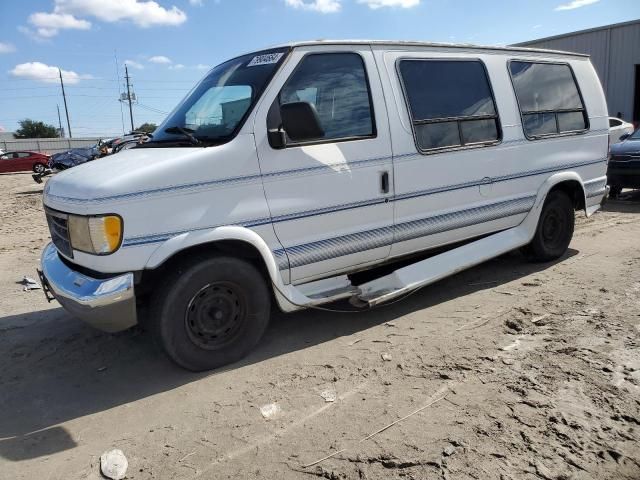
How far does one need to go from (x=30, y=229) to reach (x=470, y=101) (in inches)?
332

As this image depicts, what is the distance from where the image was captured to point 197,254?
11.6 feet

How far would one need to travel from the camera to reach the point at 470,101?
4852 mm

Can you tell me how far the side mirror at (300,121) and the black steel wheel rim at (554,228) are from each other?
11.1 ft

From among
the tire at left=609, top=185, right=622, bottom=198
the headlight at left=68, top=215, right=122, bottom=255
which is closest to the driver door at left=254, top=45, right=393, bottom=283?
the headlight at left=68, top=215, right=122, bottom=255

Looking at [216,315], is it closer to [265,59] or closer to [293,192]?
[293,192]

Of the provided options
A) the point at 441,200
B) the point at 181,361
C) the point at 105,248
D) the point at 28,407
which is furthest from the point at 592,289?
the point at 28,407

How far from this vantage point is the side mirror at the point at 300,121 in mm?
3502

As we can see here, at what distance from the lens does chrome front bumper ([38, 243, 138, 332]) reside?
10.6 feet

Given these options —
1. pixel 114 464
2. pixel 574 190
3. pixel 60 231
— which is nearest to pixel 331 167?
pixel 60 231

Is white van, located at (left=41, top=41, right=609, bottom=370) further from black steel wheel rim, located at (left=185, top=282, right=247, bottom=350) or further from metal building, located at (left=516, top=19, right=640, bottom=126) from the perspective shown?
metal building, located at (left=516, top=19, right=640, bottom=126)

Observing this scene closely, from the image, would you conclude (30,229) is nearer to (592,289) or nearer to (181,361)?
(181,361)

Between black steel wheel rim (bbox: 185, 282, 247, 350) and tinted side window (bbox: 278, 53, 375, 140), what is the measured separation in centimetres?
135

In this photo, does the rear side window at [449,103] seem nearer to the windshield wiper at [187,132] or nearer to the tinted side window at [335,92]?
the tinted side window at [335,92]

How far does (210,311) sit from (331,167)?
1368 millimetres
